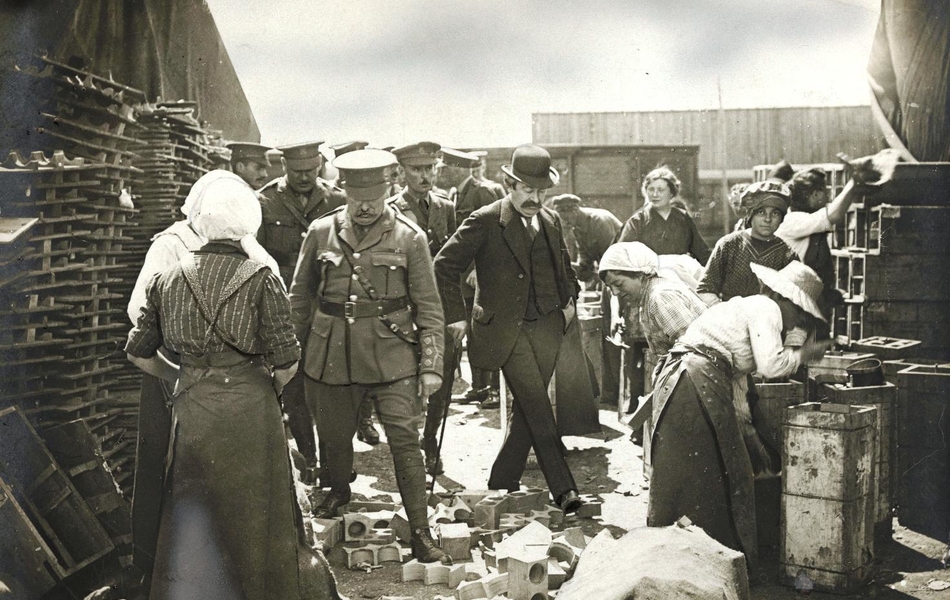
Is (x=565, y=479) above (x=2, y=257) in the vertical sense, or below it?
below

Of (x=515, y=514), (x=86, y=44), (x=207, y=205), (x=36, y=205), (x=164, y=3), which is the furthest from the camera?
(x=164, y=3)

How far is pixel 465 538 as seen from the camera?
5.62 meters

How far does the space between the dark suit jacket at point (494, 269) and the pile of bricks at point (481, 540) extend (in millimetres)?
1001

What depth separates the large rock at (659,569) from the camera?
3781 mm

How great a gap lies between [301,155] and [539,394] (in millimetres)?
2757

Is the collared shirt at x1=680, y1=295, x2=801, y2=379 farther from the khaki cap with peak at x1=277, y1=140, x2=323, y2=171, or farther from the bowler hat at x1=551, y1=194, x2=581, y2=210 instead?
the bowler hat at x1=551, y1=194, x2=581, y2=210

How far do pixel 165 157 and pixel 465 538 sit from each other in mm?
5074

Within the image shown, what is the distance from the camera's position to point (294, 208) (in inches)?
293

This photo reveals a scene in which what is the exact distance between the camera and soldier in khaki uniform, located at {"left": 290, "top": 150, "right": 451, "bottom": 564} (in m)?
5.58

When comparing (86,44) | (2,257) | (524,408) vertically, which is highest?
(86,44)

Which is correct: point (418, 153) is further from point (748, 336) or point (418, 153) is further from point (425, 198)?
point (748, 336)

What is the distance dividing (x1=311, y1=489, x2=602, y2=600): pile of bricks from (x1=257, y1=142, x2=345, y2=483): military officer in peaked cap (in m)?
1.45

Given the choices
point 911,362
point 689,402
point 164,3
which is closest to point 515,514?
point 689,402

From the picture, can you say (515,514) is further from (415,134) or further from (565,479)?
(415,134)
